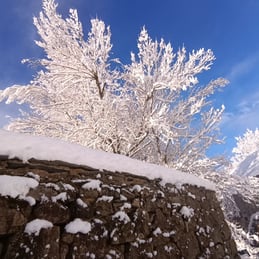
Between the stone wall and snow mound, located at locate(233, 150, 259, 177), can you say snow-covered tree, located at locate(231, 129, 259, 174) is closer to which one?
snow mound, located at locate(233, 150, 259, 177)

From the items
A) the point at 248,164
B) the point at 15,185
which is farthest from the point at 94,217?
the point at 248,164

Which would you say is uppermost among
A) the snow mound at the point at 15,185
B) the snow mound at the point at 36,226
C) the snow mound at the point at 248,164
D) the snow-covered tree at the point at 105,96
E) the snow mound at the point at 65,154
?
the snow mound at the point at 248,164

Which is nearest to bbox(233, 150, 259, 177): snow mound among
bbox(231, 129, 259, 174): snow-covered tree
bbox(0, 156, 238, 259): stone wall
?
bbox(231, 129, 259, 174): snow-covered tree

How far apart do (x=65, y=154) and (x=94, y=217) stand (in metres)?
0.63

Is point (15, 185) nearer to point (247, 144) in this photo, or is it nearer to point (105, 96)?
point (105, 96)

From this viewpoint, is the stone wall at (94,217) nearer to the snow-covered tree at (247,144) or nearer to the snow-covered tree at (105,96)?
the snow-covered tree at (105,96)

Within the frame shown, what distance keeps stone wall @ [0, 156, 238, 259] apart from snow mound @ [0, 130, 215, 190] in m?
0.07

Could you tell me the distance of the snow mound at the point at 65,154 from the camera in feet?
7.32

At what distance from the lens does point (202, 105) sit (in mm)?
8180

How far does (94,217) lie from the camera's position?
2.46 meters

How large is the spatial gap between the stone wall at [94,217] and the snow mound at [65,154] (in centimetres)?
7

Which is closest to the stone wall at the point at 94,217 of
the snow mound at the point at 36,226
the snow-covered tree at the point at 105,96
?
the snow mound at the point at 36,226

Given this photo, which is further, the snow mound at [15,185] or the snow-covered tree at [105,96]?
the snow-covered tree at [105,96]

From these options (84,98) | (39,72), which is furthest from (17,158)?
(39,72)
